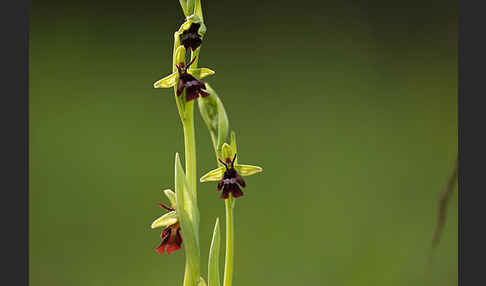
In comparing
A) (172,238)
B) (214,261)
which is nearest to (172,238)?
(172,238)

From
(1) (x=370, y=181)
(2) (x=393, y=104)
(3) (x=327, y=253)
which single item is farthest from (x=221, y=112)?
(2) (x=393, y=104)

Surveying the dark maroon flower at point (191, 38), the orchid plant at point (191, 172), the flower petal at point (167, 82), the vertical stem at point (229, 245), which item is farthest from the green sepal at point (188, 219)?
the dark maroon flower at point (191, 38)

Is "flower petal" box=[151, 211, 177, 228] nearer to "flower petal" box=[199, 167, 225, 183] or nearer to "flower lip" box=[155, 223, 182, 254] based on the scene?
"flower lip" box=[155, 223, 182, 254]

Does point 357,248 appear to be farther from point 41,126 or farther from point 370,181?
point 41,126

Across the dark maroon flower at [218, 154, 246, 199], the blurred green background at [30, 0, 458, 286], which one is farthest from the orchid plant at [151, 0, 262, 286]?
the blurred green background at [30, 0, 458, 286]

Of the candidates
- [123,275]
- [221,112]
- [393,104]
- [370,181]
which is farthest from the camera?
[393,104]

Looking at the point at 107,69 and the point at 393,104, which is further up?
the point at 107,69
